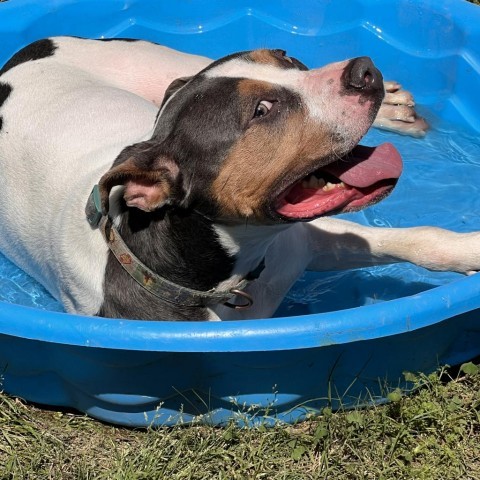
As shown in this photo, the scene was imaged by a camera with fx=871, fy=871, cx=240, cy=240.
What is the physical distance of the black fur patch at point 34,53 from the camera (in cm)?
621

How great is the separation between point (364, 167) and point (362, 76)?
50 centimetres

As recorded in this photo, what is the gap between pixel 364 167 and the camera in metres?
4.37

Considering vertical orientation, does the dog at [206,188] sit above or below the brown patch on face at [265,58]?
below

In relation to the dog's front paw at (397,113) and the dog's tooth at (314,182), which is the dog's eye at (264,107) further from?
the dog's front paw at (397,113)

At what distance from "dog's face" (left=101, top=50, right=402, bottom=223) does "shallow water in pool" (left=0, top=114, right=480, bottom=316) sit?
1982 mm

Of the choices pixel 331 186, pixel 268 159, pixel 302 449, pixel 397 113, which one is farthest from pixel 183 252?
pixel 397 113

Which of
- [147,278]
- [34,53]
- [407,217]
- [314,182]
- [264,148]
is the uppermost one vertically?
[264,148]

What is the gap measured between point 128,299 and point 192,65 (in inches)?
98.0

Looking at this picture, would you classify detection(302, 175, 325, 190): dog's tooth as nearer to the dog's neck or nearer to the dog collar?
the dog's neck

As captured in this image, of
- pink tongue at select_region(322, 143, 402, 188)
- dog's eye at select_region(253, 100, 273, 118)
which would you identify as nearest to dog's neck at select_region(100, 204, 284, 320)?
pink tongue at select_region(322, 143, 402, 188)

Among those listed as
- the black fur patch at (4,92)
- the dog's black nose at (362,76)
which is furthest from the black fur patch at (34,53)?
the dog's black nose at (362,76)

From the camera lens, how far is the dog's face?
4.12 metres

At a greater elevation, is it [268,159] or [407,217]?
[268,159]

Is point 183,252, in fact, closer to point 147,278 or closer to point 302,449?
point 147,278
